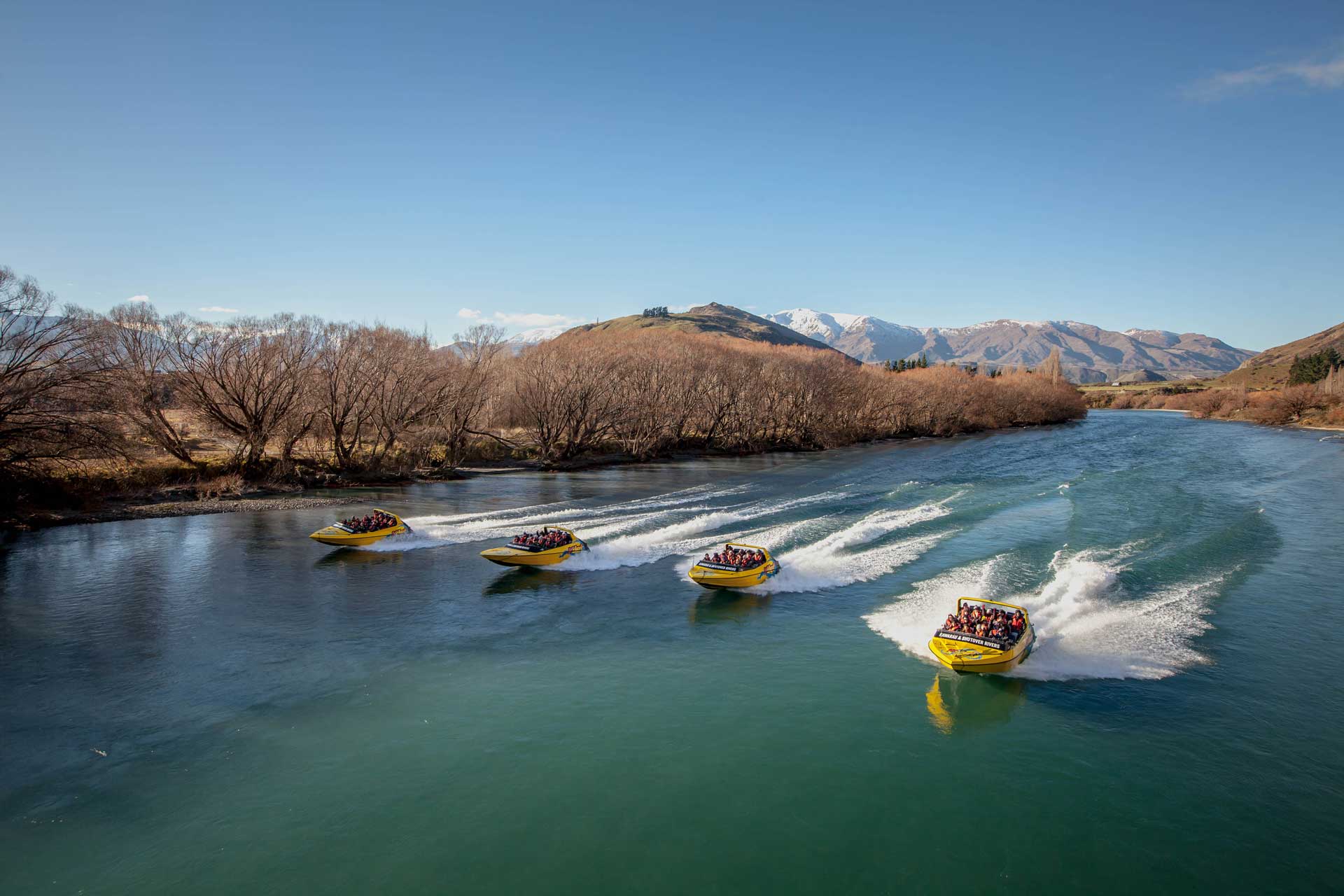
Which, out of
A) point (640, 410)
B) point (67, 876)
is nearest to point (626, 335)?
point (640, 410)

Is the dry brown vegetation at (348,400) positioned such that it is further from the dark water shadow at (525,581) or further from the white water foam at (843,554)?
the white water foam at (843,554)

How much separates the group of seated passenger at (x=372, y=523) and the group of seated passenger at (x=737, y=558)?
21.6 meters

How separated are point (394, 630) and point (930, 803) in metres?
22.0

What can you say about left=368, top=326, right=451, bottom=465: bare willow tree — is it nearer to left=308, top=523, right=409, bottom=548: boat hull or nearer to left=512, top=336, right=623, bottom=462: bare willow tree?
left=512, top=336, right=623, bottom=462: bare willow tree

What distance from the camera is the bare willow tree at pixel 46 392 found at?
43.3 meters

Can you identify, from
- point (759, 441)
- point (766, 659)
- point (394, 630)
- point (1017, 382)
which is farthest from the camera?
point (1017, 382)

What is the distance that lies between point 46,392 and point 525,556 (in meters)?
34.0

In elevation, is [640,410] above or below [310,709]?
above

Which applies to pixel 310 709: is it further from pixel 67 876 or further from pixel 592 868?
pixel 592 868

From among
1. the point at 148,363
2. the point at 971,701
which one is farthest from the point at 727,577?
the point at 148,363

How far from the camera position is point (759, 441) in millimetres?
107562

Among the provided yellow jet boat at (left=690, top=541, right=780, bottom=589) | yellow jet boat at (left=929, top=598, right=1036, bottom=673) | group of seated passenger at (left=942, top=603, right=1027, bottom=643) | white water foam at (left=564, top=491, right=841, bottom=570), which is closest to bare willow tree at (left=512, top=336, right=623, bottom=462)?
white water foam at (left=564, top=491, right=841, bottom=570)

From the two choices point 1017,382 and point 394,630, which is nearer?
point 394,630

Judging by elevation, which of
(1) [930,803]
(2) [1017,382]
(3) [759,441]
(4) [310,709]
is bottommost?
(1) [930,803]
